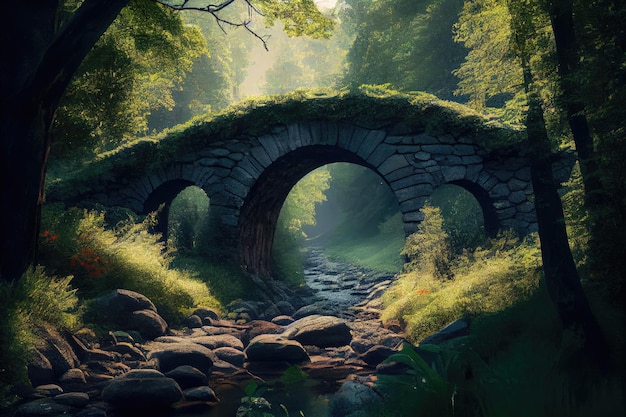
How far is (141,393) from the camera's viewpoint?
501 centimetres

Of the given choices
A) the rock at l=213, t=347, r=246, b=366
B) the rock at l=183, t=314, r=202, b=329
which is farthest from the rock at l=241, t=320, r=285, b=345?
the rock at l=213, t=347, r=246, b=366

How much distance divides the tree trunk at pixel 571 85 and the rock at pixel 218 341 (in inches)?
197

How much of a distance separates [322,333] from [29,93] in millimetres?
4945

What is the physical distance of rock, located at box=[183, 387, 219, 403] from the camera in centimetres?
538

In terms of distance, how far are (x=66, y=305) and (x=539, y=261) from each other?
576 cm

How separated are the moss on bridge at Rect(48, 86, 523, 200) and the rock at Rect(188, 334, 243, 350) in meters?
5.98

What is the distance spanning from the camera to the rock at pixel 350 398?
4572 millimetres

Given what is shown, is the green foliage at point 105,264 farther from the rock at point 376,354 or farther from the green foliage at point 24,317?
the rock at point 376,354

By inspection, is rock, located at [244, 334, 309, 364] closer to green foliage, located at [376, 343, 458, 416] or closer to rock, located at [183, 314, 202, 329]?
rock, located at [183, 314, 202, 329]

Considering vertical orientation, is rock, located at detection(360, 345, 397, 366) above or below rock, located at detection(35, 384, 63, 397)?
below

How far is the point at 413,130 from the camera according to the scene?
11.8m

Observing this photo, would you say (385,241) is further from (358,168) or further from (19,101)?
(19,101)

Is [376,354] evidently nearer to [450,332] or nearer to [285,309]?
[450,332]

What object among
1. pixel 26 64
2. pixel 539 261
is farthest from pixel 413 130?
pixel 26 64
